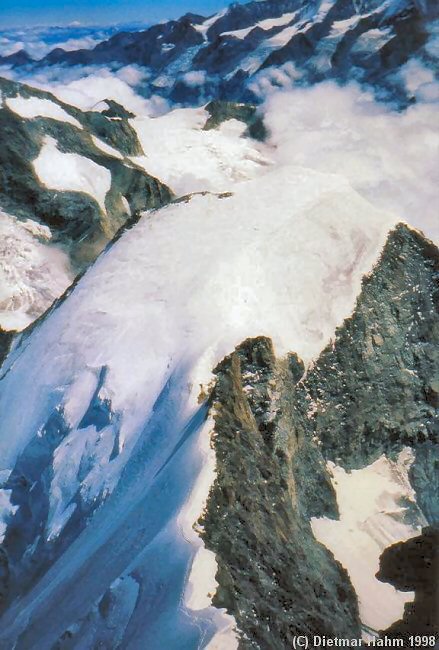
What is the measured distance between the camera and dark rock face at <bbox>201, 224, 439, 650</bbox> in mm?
19883

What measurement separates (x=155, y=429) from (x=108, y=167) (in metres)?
55.6

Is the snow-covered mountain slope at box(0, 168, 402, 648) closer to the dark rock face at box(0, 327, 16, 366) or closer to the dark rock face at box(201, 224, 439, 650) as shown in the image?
the dark rock face at box(201, 224, 439, 650)

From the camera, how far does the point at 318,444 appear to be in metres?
34.6

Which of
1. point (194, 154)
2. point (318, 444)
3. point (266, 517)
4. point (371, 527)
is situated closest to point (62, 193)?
point (318, 444)

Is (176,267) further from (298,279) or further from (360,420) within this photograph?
(360,420)

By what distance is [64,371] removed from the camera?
29.5m

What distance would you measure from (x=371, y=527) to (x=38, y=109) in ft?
206

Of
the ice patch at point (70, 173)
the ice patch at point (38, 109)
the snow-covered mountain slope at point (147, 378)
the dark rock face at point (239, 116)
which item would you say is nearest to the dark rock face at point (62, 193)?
the ice patch at point (70, 173)

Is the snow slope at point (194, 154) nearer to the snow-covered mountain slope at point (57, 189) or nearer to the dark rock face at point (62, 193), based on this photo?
the snow-covered mountain slope at point (57, 189)

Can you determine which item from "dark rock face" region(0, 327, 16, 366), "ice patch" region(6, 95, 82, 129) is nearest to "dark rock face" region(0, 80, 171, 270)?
"ice patch" region(6, 95, 82, 129)

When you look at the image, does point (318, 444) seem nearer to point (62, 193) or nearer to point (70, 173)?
point (62, 193)

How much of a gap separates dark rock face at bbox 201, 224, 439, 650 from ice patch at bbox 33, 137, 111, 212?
3951cm

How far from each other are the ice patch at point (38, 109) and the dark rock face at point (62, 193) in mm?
972

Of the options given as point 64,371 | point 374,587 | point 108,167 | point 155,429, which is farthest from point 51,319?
point 108,167
